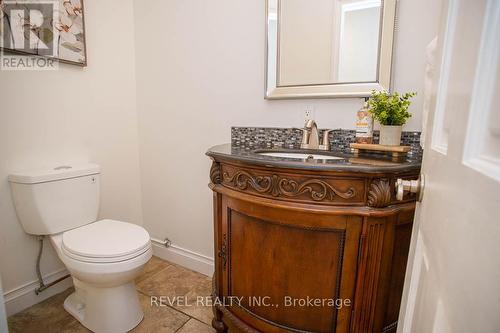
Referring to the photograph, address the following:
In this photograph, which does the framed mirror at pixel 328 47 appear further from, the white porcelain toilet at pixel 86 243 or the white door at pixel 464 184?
the white porcelain toilet at pixel 86 243

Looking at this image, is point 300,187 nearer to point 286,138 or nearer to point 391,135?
point 391,135

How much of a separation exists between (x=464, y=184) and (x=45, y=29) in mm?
1953

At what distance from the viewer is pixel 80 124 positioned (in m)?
1.65

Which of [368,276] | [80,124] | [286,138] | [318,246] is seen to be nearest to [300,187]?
[318,246]

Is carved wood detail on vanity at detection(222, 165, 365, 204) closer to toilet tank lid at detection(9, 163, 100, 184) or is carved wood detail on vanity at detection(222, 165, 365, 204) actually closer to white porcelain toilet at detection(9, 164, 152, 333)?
white porcelain toilet at detection(9, 164, 152, 333)

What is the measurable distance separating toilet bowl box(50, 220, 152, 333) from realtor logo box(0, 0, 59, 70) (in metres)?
0.95

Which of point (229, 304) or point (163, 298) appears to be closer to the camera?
point (229, 304)

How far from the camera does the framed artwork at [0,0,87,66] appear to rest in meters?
1.30

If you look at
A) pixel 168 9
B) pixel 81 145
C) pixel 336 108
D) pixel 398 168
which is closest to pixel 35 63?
pixel 81 145

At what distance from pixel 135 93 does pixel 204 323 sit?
1669 mm

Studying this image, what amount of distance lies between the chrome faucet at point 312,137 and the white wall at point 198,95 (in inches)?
2.4

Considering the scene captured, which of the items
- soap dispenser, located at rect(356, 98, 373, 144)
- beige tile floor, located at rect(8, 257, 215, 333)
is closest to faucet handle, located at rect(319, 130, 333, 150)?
soap dispenser, located at rect(356, 98, 373, 144)

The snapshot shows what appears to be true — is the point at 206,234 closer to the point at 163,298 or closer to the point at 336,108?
the point at 163,298

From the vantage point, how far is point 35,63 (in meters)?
1.42
